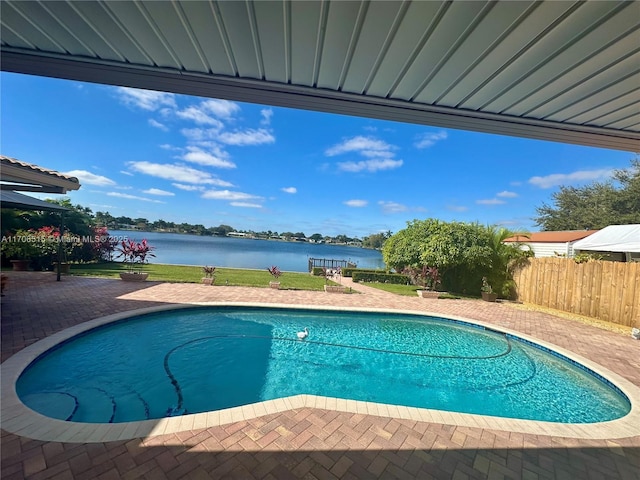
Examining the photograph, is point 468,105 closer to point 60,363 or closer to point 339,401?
point 339,401

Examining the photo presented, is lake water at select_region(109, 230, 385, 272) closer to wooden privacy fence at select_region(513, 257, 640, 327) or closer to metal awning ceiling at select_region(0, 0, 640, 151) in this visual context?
wooden privacy fence at select_region(513, 257, 640, 327)

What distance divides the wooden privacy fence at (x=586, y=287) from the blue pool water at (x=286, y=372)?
3873 mm

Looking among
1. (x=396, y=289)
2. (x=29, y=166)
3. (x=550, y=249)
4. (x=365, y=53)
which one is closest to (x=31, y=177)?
(x=29, y=166)

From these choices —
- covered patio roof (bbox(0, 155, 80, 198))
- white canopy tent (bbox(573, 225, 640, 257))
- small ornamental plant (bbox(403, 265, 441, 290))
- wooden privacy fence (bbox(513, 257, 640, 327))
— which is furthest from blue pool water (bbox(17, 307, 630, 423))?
white canopy tent (bbox(573, 225, 640, 257))

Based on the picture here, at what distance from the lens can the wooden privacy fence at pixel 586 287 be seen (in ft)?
25.2

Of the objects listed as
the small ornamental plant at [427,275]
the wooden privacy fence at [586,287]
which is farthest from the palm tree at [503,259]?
the small ornamental plant at [427,275]

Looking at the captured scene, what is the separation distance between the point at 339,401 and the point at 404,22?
3.68m

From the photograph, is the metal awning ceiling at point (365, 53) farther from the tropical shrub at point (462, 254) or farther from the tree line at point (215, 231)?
the tree line at point (215, 231)

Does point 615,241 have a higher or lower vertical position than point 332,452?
higher

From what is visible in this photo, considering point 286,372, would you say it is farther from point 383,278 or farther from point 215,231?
point 215,231

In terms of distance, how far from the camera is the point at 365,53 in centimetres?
166

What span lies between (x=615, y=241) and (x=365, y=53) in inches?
568

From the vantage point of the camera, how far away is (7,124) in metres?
2.51

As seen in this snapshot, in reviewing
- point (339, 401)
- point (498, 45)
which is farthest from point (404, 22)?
point (339, 401)
